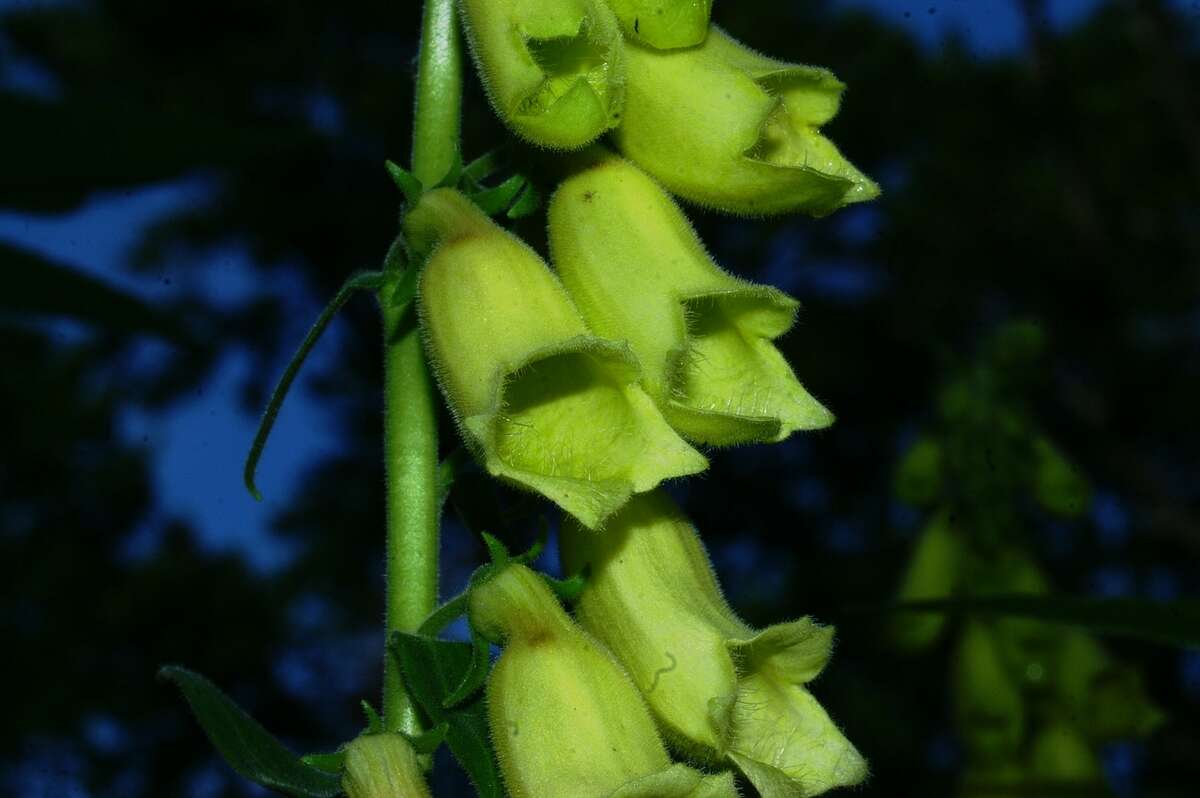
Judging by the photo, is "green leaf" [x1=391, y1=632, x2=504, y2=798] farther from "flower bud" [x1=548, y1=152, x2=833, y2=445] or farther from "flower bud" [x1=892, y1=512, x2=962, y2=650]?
"flower bud" [x1=892, y1=512, x2=962, y2=650]

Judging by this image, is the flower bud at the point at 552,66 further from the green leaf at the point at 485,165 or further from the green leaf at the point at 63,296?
the green leaf at the point at 63,296

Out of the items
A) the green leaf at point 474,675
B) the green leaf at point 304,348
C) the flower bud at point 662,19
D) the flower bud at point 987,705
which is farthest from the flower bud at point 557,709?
the flower bud at point 987,705

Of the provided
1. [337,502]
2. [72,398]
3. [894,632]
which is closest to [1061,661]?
[894,632]

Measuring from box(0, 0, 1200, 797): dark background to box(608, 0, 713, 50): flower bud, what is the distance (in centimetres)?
350

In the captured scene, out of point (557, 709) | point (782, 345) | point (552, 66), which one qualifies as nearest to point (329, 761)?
point (557, 709)

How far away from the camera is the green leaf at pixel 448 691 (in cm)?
132

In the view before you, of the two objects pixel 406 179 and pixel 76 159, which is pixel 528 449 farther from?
pixel 76 159

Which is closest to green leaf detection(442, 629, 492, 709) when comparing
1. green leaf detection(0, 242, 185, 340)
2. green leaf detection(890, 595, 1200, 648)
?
green leaf detection(890, 595, 1200, 648)

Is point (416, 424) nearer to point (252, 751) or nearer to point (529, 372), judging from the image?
point (529, 372)

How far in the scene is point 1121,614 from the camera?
1.45m

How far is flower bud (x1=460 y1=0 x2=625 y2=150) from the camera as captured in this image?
4.36ft

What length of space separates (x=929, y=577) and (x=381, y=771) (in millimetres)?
3047

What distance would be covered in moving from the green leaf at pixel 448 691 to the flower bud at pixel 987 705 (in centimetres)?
298

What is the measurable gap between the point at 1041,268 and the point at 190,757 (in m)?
5.78
